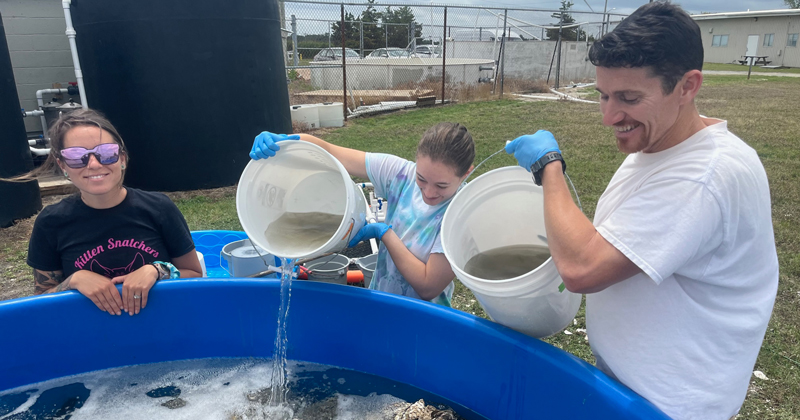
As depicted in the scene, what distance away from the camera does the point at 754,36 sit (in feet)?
108

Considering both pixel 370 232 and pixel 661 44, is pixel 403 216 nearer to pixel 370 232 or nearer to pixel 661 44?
pixel 370 232

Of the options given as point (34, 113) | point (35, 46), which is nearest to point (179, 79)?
point (34, 113)

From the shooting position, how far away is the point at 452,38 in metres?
16.9

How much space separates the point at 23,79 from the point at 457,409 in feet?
23.8

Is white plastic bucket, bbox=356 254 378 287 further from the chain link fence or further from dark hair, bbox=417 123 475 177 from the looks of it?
the chain link fence

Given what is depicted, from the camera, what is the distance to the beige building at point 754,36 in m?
30.3

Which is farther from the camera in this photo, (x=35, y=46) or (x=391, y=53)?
(x=391, y=53)

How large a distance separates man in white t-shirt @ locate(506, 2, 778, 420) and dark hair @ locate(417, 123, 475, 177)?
0.53m

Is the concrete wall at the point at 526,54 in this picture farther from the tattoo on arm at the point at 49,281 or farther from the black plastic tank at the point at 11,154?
the tattoo on arm at the point at 49,281

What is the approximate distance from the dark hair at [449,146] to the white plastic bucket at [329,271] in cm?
72

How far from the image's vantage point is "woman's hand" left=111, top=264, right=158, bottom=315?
1937 millimetres

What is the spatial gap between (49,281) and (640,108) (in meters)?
2.14

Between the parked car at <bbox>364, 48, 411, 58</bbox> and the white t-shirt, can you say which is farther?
the parked car at <bbox>364, 48, 411, 58</bbox>

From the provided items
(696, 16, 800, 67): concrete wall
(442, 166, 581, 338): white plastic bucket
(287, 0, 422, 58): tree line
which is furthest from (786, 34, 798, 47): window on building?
(442, 166, 581, 338): white plastic bucket
